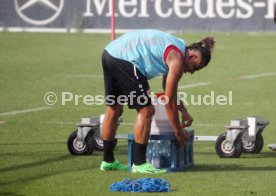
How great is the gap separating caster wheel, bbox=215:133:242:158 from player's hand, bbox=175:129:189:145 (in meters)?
1.15

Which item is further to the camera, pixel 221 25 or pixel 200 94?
pixel 221 25

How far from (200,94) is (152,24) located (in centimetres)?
1403

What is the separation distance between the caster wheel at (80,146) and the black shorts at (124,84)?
1183mm

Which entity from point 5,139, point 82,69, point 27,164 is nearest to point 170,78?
point 27,164

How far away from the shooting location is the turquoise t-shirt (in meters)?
12.0

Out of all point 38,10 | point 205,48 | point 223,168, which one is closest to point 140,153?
point 223,168

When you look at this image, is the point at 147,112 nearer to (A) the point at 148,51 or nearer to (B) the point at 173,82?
(B) the point at 173,82

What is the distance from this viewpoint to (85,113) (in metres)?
18.5

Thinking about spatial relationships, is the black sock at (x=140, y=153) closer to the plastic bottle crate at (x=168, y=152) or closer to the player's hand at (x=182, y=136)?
the plastic bottle crate at (x=168, y=152)

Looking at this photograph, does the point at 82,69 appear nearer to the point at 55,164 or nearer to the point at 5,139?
the point at 5,139

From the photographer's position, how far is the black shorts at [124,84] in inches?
471

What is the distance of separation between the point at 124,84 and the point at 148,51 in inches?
16.5

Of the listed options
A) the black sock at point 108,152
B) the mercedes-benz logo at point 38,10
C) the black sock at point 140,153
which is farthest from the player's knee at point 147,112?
the mercedes-benz logo at point 38,10

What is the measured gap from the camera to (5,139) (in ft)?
49.2
